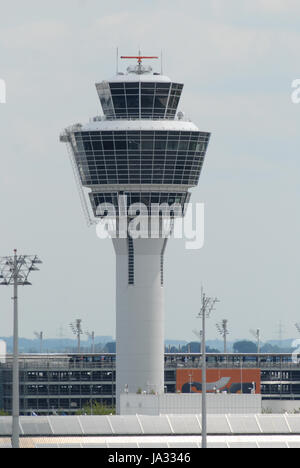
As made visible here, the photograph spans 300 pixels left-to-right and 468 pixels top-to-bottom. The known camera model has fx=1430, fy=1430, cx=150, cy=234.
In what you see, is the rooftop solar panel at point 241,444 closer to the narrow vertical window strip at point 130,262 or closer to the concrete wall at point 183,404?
the concrete wall at point 183,404

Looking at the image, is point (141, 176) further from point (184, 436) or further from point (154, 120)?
point (184, 436)

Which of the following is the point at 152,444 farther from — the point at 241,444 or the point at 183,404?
the point at 183,404

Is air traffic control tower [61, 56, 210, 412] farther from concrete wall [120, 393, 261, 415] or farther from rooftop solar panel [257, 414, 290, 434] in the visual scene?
rooftop solar panel [257, 414, 290, 434]

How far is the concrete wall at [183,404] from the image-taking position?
557 feet

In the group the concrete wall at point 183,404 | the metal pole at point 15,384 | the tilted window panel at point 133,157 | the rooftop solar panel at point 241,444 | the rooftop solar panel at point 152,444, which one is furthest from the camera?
the tilted window panel at point 133,157

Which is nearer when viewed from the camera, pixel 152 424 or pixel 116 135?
pixel 152 424

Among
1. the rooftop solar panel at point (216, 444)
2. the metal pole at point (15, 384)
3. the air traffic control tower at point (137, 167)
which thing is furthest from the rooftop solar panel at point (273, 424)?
the air traffic control tower at point (137, 167)

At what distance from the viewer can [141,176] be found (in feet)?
646

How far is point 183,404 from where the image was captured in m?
172

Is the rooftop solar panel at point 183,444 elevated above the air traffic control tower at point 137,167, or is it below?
below
